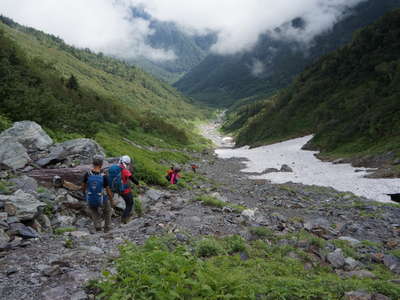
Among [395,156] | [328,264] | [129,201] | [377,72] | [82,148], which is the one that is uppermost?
[377,72]

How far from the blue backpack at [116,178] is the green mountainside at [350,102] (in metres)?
33.7

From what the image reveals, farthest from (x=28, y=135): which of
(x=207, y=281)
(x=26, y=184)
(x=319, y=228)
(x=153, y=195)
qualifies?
(x=319, y=228)

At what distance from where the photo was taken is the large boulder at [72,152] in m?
13.7

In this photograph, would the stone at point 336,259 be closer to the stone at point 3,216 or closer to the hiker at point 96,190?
the hiker at point 96,190

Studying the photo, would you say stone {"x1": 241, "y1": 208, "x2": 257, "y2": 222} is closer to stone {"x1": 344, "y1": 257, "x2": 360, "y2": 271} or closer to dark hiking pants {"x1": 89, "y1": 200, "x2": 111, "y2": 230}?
stone {"x1": 344, "y1": 257, "x2": 360, "y2": 271}

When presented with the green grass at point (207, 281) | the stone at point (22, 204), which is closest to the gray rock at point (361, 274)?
the green grass at point (207, 281)

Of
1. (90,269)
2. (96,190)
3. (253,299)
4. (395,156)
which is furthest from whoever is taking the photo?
(395,156)

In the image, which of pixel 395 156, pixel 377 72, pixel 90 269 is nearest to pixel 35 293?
pixel 90 269

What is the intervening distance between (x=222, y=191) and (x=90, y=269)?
1615cm

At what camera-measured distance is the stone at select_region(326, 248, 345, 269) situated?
822 cm

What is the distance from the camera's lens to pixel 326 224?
12.9 meters

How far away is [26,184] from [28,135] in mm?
5194

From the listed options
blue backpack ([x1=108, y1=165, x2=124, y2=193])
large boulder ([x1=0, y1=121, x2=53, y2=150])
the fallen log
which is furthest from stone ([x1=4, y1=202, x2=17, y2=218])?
large boulder ([x1=0, y1=121, x2=53, y2=150])

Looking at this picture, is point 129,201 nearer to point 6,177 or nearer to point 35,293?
point 6,177
